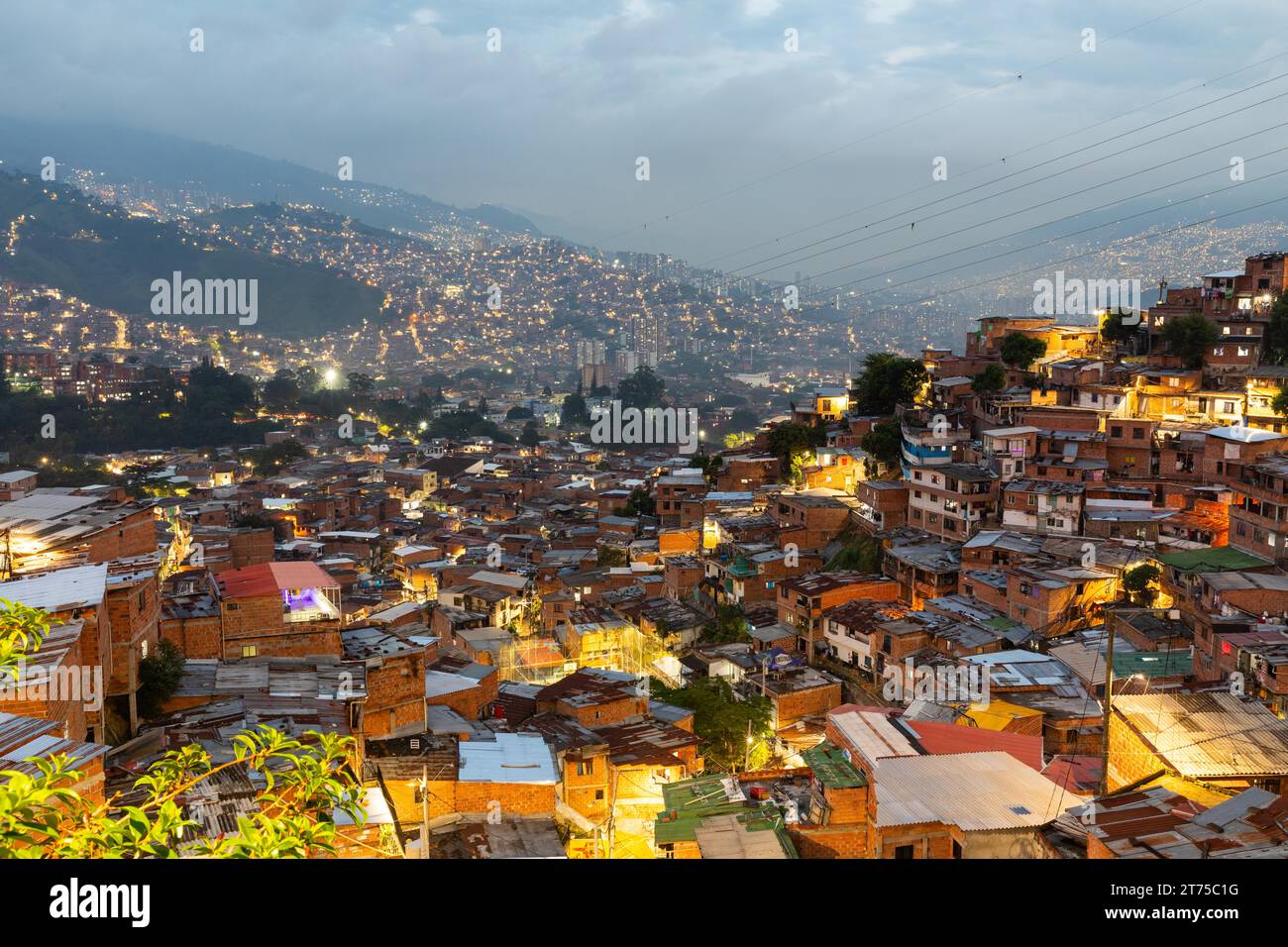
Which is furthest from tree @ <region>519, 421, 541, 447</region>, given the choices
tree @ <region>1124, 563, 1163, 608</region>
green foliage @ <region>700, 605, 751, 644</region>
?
tree @ <region>1124, 563, 1163, 608</region>

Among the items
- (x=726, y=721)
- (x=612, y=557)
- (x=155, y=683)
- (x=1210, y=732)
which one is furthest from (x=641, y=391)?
(x=1210, y=732)

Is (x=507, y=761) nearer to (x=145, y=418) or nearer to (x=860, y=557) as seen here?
(x=860, y=557)

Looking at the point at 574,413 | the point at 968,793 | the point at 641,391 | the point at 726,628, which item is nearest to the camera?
the point at 968,793

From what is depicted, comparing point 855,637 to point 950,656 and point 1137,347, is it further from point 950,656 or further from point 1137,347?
point 1137,347

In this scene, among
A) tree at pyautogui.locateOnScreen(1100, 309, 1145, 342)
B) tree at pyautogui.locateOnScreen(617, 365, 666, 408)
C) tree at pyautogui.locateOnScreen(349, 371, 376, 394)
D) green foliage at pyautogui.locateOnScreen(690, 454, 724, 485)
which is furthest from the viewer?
tree at pyautogui.locateOnScreen(617, 365, 666, 408)

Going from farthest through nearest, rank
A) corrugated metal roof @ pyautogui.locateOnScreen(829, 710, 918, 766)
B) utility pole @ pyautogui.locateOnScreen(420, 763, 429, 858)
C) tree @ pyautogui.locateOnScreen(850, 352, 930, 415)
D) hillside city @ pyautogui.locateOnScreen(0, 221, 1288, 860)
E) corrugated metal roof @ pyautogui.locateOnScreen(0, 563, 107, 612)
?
tree @ pyautogui.locateOnScreen(850, 352, 930, 415), corrugated metal roof @ pyautogui.locateOnScreen(829, 710, 918, 766), utility pole @ pyautogui.locateOnScreen(420, 763, 429, 858), corrugated metal roof @ pyautogui.locateOnScreen(0, 563, 107, 612), hillside city @ pyautogui.locateOnScreen(0, 221, 1288, 860)

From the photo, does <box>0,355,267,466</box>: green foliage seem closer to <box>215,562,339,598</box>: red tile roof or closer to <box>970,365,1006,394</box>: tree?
<box>215,562,339,598</box>: red tile roof
